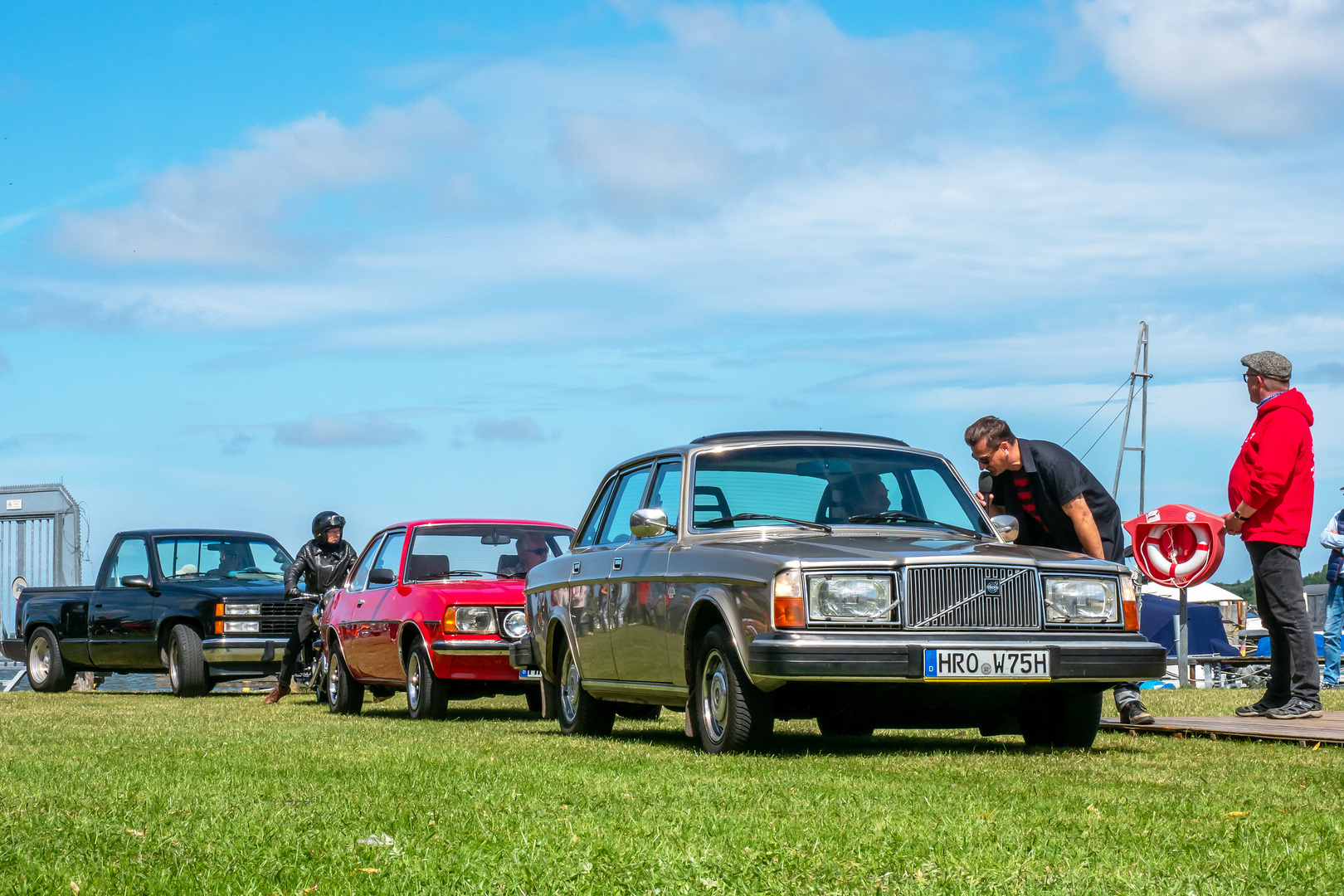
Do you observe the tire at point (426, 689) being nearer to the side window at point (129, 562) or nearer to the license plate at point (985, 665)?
the license plate at point (985, 665)

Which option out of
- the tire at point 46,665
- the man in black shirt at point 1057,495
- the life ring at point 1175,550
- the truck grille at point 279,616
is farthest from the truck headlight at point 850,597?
the tire at point 46,665

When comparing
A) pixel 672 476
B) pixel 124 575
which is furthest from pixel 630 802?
pixel 124 575

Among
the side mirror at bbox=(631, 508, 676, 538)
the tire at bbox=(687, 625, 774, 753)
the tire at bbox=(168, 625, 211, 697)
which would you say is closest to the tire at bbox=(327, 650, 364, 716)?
the tire at bbox=(168, 625, 211, 697)

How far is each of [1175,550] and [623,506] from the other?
7333mm

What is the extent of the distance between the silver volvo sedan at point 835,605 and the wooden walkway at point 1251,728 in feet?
2.97

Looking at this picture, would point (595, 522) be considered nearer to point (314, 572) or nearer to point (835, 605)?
point (835, 605)

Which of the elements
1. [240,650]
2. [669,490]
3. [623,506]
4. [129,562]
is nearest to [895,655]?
[669,490]

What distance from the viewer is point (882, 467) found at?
9.84 m

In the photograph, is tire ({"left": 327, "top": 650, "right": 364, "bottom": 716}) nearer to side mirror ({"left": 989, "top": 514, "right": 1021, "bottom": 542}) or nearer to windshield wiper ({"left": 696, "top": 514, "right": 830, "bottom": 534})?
windshield wiper ({"left": 696, "top": 514, "right": 830, "bottom": 534})

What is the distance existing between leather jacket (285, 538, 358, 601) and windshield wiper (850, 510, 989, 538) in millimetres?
8674

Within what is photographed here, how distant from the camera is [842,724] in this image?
9.44 meters

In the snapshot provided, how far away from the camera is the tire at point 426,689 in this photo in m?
13.3

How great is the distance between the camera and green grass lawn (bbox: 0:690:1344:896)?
470 cm

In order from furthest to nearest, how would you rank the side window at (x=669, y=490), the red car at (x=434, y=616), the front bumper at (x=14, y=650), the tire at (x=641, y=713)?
the front bumper at (x=14, y=650)
the red car at (x=434, y=616)
the tire at (x=641, y=713)
the side window at (x=669, y=490)
